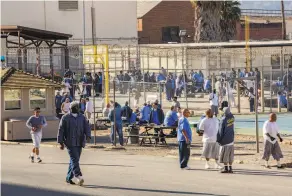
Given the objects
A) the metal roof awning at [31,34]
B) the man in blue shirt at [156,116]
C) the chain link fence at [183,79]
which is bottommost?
the man in blue shirt at [156,116]

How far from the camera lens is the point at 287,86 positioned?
3603 centimetres

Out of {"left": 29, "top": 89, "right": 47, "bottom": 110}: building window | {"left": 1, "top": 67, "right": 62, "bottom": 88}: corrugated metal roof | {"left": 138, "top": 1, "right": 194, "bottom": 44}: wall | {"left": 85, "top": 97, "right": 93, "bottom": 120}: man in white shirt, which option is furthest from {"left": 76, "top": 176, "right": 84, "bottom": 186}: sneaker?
{"left": 138, "top": 1, "right": 194, "bottom": 44}: wall

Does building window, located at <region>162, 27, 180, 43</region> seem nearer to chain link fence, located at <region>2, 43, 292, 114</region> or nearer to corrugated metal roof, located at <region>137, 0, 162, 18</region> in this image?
corrugated metal roof, located at <region>137, 0, 162, 18</region>

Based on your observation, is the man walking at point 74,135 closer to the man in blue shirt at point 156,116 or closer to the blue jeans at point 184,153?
the blue jeans at point 184,153

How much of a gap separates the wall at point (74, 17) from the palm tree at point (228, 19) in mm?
8249

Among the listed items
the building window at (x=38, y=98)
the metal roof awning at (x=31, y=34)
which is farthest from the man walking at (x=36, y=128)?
the metal roof awning at (x=31, y=34)

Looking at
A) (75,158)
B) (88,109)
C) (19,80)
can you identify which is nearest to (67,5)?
(88,109)

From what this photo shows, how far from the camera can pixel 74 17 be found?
63.6 metres

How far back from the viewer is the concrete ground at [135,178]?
561 inches

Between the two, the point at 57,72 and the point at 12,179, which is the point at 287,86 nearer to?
the point at 57,72

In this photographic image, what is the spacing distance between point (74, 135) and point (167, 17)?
6144 centimetres

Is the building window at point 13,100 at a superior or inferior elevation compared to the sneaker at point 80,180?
superior

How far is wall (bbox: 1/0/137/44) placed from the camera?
206ft

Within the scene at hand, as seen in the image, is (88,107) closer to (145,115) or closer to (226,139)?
(145,115)
